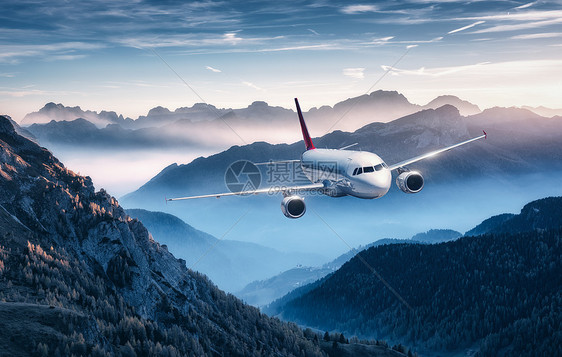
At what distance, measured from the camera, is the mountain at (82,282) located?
1671 inches

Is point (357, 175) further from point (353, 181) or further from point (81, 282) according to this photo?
point (81, 282)

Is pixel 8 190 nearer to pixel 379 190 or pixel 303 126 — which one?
pixel 379 190

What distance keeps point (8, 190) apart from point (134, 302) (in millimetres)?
28748

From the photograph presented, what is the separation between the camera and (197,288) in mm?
129625

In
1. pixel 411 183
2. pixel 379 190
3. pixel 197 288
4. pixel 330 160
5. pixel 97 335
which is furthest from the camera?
pixel 197 288

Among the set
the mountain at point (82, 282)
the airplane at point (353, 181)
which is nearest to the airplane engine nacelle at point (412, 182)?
the airplane at point (353, 181)

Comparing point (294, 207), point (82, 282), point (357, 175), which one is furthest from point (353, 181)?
point (82, 282)

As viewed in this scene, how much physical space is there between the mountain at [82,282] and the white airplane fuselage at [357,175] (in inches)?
1301

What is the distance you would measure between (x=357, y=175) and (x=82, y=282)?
4613 cm

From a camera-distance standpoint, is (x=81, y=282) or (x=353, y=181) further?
(x=81, y=282)

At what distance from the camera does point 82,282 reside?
232ft

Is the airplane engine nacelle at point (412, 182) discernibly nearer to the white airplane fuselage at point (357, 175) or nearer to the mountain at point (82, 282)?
the white airplane fuselage at point (357, 175)

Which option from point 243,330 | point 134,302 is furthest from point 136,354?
point 243,330

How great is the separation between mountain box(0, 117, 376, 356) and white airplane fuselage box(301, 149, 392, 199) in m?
33.1
